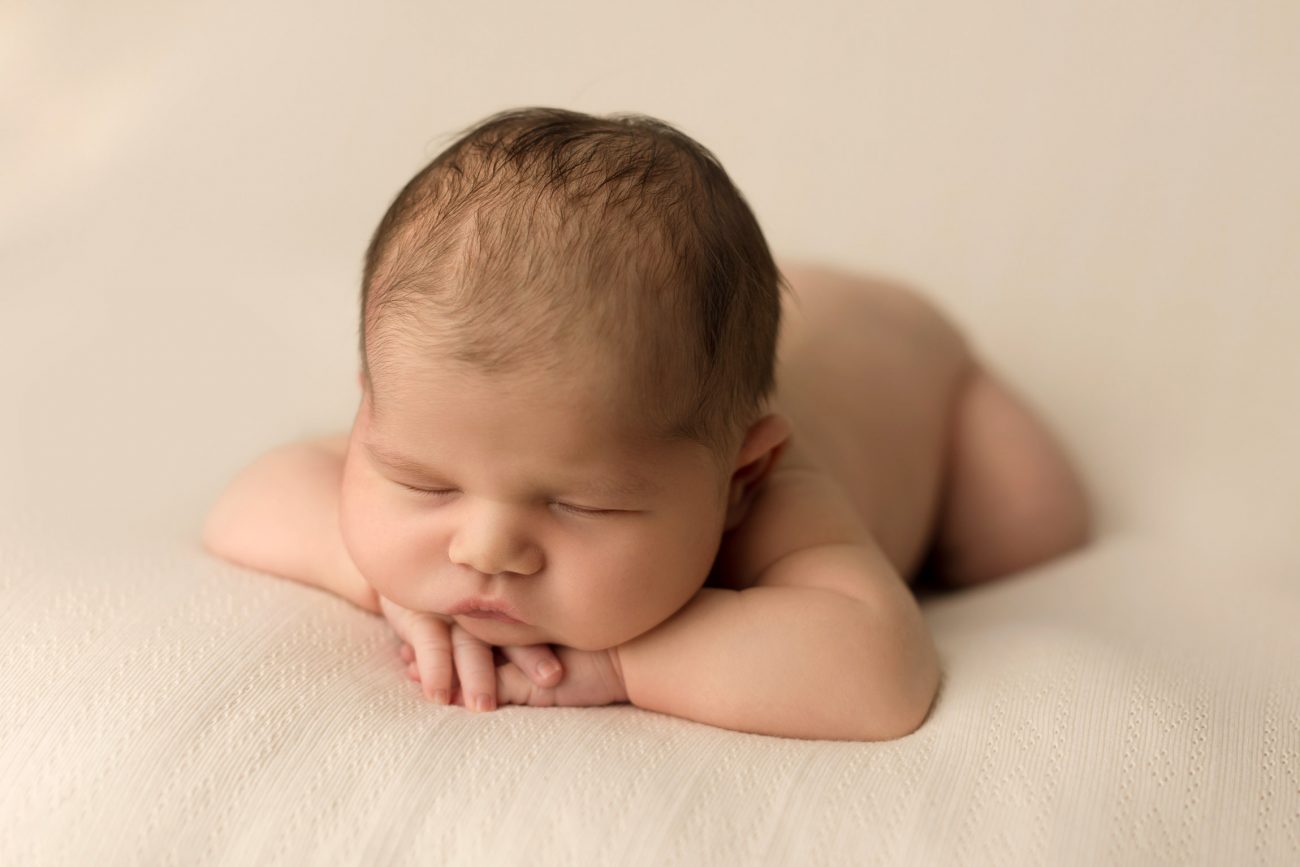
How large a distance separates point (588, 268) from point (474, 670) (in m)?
0.33

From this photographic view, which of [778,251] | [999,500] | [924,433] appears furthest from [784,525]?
[778,251]

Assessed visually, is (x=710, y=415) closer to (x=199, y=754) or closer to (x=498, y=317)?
(x=498, y=317)

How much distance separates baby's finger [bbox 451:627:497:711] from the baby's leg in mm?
715

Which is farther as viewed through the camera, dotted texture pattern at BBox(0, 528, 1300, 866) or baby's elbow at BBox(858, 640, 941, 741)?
baby's elbow at BBox(858, 640, 941, 741)

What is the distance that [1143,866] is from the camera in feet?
2.96

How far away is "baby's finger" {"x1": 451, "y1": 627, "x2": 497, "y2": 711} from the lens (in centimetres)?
106

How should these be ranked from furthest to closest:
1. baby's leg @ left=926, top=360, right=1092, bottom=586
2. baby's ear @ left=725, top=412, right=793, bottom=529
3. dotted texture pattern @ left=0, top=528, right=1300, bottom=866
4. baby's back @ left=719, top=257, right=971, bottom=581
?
baby's leg @ left=926, top=360, right=1092, bottom=586 → baby's back @ left=719, top=257, right=971, bottom=581 → baby's ear @ left=725, top=412, right=793, bottom=529 → dotted texture pattern @ left=0, top=528, right=1300, bottom=866

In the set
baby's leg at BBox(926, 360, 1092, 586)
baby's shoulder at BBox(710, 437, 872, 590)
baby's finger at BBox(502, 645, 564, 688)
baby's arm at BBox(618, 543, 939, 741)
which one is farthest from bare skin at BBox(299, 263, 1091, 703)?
baby's finger at BBox(502, 645, 564, 688)

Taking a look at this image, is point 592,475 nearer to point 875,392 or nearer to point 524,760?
point 524,760

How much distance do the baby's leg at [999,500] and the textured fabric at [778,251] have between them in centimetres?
6

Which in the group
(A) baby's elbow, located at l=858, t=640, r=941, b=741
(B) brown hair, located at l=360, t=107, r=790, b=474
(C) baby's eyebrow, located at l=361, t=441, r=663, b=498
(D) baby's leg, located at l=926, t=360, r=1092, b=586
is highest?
(B) brown hair, located at l=360, t=107, r=790, b=474

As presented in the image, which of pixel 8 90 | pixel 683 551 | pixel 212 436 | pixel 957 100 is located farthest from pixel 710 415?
pixel 8 90

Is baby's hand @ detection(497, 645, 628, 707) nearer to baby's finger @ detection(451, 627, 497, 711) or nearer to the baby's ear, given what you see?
baby's finger @ detection(451, 627, 497, 711)

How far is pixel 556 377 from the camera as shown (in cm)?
96
